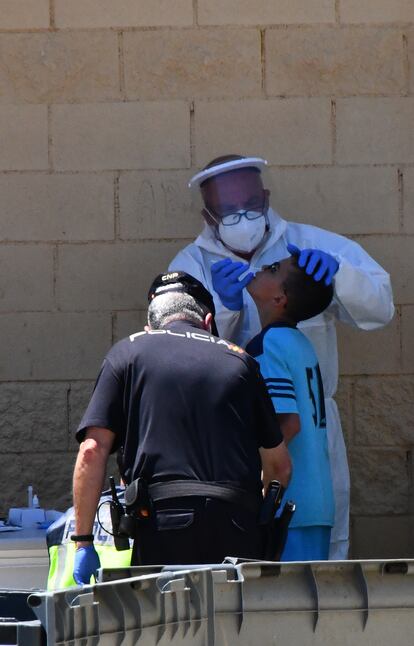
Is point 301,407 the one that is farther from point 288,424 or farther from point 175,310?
point 175,310

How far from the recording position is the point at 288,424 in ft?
15.5

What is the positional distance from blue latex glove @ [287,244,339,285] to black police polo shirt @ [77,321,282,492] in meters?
0.82

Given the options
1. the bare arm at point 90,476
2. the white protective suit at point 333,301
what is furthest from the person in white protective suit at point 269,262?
the bare arm at point 90,476

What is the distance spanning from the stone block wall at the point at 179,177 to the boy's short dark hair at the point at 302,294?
3.85 ft

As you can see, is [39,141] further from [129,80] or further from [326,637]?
[326,637]

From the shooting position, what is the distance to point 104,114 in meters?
6.31

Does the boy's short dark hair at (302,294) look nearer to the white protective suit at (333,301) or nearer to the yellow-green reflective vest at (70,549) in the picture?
the white protective suit at (333,301)

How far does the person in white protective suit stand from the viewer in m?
5.36

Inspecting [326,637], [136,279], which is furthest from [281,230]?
[326,637]

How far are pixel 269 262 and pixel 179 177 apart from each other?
2.98 ft

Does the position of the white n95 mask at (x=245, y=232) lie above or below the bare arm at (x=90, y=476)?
above

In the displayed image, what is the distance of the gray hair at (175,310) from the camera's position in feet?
14.6

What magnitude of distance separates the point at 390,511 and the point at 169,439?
2340 mm

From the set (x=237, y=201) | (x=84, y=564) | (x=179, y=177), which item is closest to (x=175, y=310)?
(x=84, y=564)
